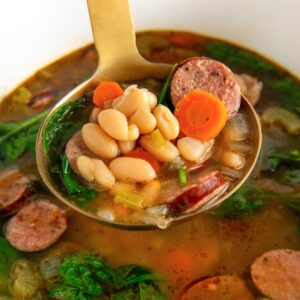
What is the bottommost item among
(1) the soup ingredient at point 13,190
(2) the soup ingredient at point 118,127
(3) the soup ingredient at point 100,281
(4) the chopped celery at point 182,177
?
(3) the soup ingredient at point 100,281

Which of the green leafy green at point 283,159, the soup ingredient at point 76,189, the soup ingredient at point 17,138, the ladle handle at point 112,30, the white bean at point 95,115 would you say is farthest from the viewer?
the soup ingredient at point 17,138

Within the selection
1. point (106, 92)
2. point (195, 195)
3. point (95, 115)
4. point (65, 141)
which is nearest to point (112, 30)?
point (106, 92)

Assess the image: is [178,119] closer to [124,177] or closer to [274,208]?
[124,177]

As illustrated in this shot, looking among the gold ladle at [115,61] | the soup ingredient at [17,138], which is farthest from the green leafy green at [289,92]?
the soup ingredient at [17,138]

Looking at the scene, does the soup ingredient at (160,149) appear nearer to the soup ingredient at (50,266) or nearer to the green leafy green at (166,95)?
the green leafy green at (166,95)

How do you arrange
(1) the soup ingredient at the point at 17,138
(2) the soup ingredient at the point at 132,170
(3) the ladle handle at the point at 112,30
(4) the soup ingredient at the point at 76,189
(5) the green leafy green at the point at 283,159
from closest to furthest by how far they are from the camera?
(2) the soup ingredient at the point at 132,170 → (4) the soup ingredient at the point at 76,189 → (3) the ladle handle at the point at 112,30 → (5) the green leafy green at the point at 283,159 → (1) the soup ingredient at the point at 17,138

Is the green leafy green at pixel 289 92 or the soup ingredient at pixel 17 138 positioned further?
the green leafy green at pixel 289 92

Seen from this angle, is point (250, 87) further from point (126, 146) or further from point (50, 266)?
point (50, 266)
